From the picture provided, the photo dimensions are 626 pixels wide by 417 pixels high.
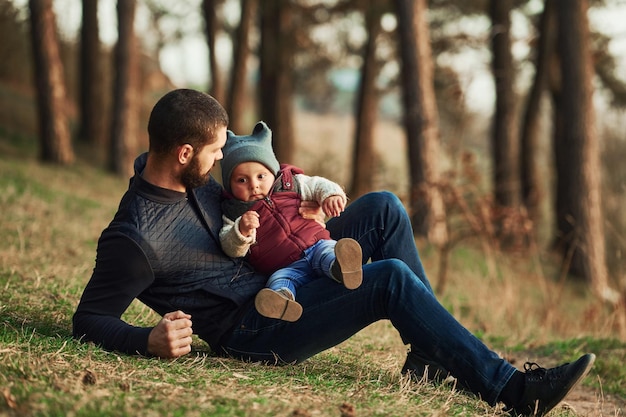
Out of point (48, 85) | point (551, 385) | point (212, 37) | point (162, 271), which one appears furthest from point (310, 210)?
point (212, 37)

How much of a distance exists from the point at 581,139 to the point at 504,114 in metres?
3.76

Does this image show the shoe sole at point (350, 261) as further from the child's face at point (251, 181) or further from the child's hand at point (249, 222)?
the child's face at point (251, 181)

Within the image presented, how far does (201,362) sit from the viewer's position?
367 centimetres

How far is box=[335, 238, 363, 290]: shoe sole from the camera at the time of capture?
3.42 m

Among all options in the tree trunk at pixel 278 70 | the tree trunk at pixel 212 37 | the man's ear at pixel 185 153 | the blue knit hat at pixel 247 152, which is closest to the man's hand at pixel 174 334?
the man's ear at pixel 185 153

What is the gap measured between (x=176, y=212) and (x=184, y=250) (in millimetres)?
179

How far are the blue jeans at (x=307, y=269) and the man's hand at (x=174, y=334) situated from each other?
428 mm

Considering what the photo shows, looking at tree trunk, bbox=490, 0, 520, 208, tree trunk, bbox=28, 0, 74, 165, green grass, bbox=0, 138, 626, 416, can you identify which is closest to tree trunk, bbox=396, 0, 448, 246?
green grass, bbox=0, 138, 626, 416

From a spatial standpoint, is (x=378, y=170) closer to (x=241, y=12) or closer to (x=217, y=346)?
(x=241, y=12)

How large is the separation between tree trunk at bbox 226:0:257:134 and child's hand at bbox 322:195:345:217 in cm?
1361

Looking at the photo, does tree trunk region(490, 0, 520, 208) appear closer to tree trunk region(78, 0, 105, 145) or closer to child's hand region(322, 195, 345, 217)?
tree trunk region(78, 0, 105, 145)

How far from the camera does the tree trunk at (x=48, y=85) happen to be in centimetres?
1423

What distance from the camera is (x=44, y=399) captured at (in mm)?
2807

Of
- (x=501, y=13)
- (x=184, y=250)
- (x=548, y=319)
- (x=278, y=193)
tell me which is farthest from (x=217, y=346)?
(x=501, y=13)
